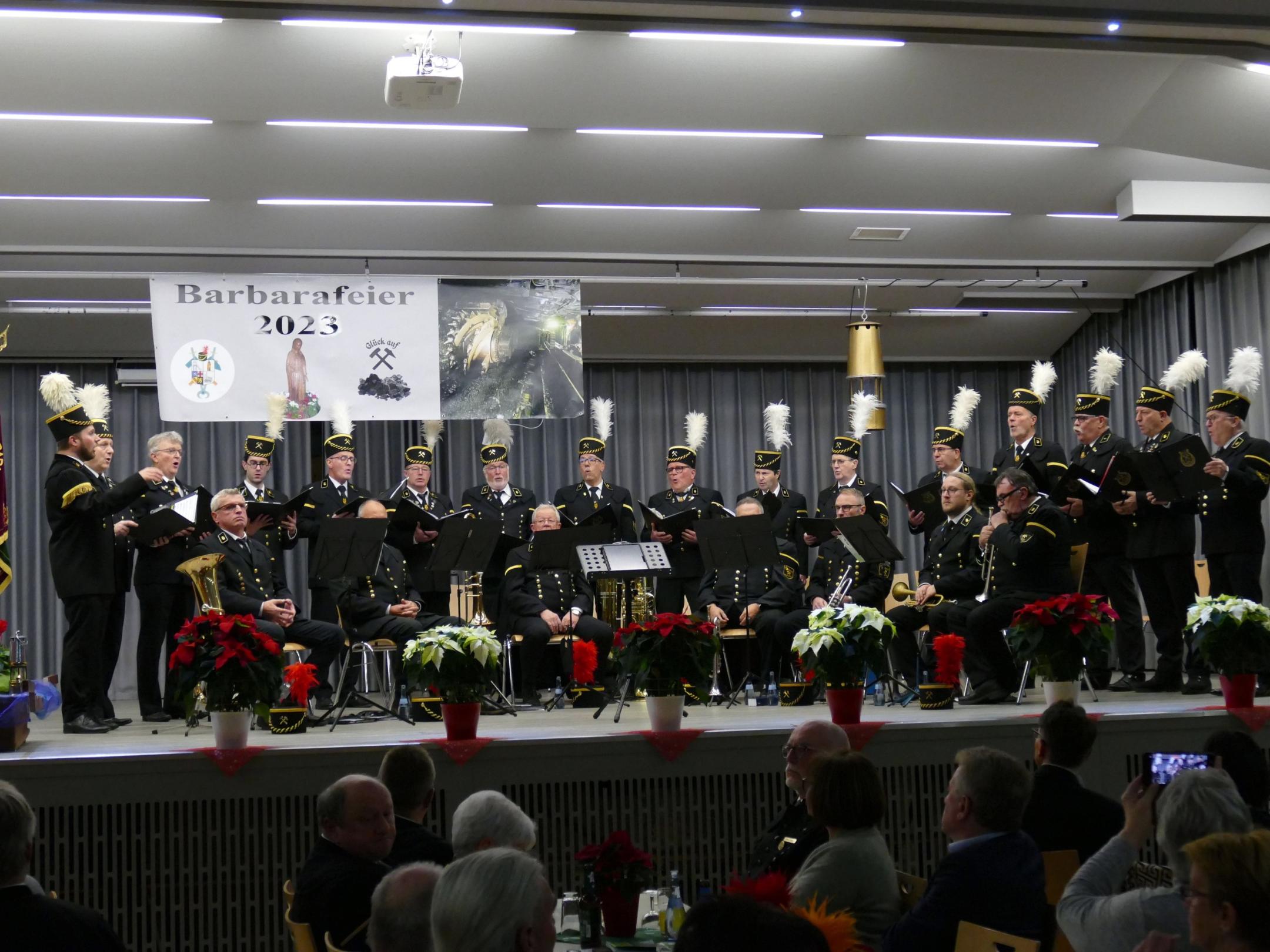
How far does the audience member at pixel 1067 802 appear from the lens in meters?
3.79

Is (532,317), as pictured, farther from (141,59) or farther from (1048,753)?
(1048,753)

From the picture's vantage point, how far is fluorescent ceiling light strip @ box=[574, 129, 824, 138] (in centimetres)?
774

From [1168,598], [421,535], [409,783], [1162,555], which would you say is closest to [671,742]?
[409,783]

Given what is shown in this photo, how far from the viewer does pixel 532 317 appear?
9.23 meters

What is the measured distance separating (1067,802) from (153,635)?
5.36 m

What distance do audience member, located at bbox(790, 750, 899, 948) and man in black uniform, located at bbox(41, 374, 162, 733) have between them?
445cm

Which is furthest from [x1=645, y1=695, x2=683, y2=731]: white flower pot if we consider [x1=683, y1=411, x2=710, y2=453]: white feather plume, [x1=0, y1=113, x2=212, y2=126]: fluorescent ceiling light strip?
[x1=683, y1=411, x2=710, y2=453]: white feather plume

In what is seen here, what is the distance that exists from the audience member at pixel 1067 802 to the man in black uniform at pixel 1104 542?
392 cm

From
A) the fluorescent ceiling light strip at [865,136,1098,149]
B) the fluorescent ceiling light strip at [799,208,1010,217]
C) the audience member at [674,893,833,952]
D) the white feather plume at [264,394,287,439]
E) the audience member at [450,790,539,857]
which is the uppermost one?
the fluorescent ceiling light strip at [865,136,1098,149]

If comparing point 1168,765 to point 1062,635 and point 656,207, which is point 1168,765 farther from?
point 656,207

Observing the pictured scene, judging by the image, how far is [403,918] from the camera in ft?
8.04

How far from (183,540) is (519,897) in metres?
6.02

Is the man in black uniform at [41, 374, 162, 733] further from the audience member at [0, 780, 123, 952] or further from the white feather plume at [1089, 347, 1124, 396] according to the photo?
the white feather plume at [1089, 347, 1124, 396]

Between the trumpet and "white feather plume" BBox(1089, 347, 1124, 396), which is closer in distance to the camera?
the trumpet
